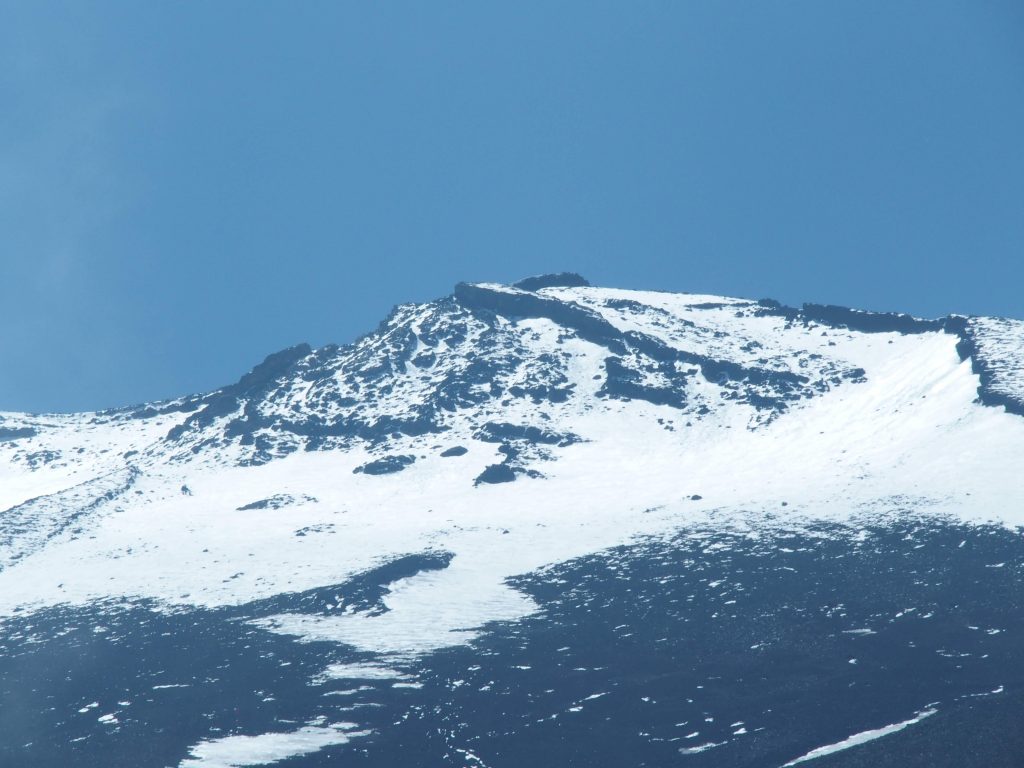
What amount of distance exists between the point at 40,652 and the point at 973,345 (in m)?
123

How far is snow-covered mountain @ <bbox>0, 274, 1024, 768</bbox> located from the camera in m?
102

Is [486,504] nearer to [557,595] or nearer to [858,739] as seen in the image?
[557,595]

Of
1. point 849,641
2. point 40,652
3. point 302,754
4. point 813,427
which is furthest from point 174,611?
point 813,427

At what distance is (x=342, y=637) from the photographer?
128625mm

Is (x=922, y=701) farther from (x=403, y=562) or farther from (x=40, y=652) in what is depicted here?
(x=40, y=652)

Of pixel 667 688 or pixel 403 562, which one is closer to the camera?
pixel 667 688

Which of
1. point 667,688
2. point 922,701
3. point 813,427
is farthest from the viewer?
point 813,427

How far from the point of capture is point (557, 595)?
135m

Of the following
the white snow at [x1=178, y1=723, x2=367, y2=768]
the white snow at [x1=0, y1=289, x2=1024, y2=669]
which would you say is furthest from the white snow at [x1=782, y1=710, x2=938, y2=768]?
the white snow at [x1=0, y1=289, x2=1024, y2=669]

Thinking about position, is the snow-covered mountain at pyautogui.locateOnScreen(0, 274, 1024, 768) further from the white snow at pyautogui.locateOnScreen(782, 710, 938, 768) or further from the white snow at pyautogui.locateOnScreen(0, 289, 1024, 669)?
the white snow at pyautogui.locateOnScreen(0, 289, 1024, 669)

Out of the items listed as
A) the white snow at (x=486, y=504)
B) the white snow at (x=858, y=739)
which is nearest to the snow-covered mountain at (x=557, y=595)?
the white snow at (x=858, y=739)

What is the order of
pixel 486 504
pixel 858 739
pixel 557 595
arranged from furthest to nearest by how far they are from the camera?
pixel 486 504
pixel 557 595
pixel 858 739

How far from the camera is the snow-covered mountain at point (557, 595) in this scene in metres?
102

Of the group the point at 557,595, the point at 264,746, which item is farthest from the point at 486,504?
the point at 264,746
